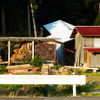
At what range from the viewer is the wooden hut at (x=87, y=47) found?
27755mm

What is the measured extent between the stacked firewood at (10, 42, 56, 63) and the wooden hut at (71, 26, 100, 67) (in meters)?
2.65

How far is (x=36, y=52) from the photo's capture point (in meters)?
28.6

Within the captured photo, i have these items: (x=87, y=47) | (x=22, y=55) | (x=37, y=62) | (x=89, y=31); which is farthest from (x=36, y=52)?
(x=89, y=31)

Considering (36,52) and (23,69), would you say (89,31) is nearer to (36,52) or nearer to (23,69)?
(36,52)

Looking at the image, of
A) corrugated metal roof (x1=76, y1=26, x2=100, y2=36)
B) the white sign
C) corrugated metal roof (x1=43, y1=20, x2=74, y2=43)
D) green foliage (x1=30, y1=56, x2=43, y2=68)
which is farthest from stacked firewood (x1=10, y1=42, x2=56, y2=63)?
the white sign

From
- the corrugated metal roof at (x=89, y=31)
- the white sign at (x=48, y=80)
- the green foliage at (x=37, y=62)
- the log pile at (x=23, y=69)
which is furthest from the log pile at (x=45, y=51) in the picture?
the white sign at (x=48, y=80)

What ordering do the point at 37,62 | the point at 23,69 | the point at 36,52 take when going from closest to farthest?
the point at 23,69, the point at 37,62, the point at 36,52

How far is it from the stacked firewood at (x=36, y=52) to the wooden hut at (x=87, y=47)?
2.65 meters

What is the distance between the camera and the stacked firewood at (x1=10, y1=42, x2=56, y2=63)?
92.5 feet

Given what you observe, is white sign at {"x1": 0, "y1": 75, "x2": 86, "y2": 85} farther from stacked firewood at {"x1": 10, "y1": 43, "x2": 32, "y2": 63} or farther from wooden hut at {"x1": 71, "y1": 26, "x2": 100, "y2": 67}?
stacked firewood at {"x1": 10, "y1": 43, "x2": 32, "y2": 63}

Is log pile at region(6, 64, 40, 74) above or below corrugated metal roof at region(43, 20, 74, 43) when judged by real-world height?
below

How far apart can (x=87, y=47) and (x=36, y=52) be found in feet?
16.4

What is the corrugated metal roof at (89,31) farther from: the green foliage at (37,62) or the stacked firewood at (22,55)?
the stacked firewood at (22,55)

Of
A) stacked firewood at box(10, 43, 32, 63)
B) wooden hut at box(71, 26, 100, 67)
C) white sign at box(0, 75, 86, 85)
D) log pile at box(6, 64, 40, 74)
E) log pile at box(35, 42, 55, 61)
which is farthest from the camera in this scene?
log pile at box(35, 42, 55, 61)
